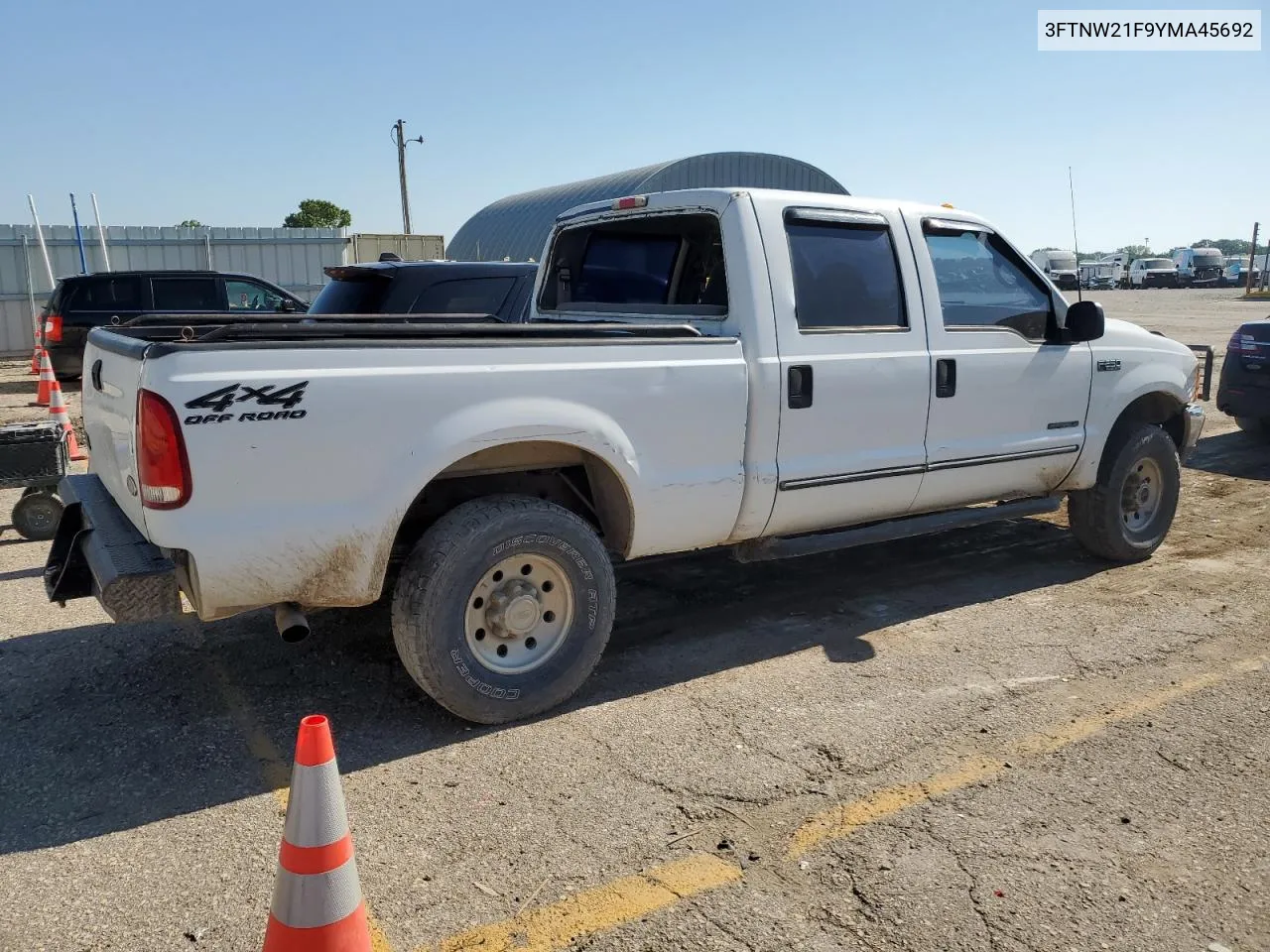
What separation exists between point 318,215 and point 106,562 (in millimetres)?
54792

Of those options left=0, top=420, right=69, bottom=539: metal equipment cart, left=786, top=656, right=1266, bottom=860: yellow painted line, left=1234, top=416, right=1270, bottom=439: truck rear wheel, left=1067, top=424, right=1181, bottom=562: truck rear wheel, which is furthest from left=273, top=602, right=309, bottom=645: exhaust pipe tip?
left=1234, top=416, right=1270, bottom=439: truck rear wheel

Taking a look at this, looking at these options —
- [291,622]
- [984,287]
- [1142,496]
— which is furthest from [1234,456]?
[291,622]

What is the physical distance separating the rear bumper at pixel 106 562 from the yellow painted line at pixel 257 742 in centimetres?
61

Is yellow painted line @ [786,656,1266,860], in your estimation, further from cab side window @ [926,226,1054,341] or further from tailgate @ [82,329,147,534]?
tailgate @ [82,329,147,534]

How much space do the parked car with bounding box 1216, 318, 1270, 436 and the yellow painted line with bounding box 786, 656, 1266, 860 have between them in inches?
261

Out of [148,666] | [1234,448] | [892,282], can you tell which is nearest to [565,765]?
[148,666]

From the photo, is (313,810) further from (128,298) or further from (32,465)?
(128,298)

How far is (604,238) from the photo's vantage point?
552 cm

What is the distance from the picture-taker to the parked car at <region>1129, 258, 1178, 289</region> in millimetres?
57656

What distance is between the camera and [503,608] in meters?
3.91

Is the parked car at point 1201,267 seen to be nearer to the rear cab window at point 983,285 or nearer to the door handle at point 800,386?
the rear cab window at point 983,285

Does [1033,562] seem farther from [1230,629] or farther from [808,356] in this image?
[808,356]

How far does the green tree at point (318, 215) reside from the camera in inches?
2100

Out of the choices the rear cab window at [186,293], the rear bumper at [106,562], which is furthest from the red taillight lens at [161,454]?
the rear cab window at [186,293]
